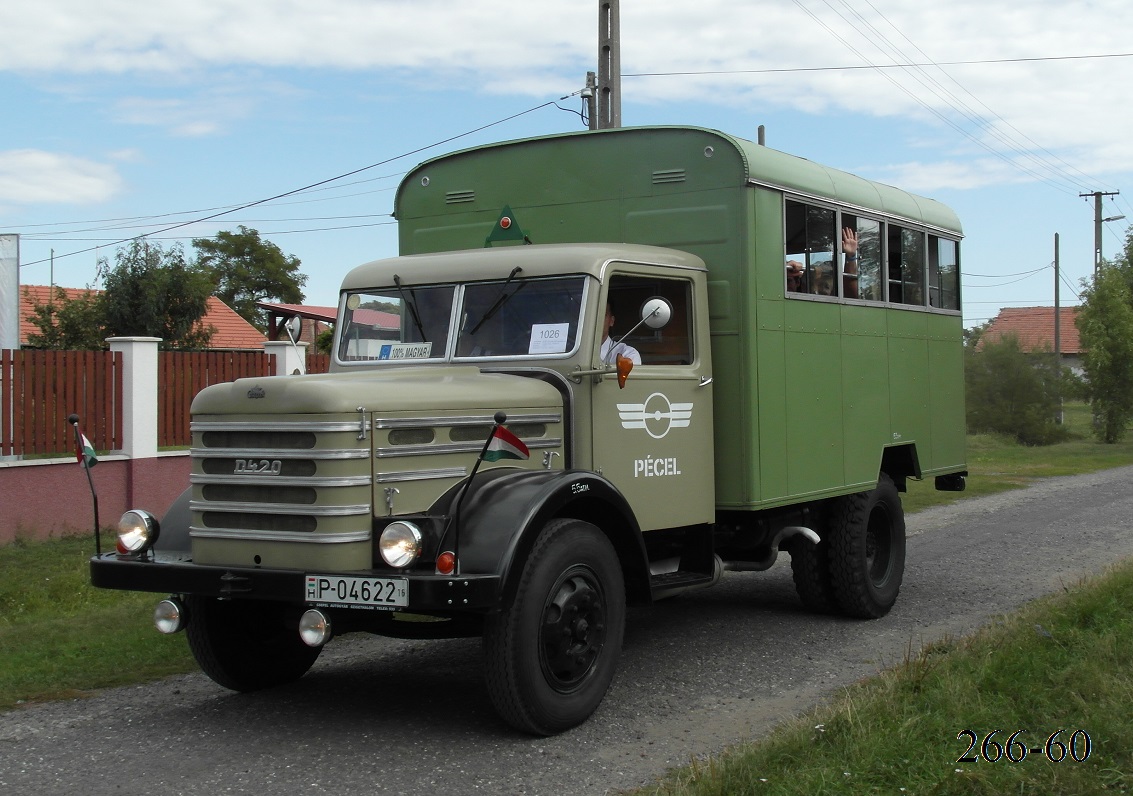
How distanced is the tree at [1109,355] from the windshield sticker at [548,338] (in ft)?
105

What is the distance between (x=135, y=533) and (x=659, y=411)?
2.83 metres

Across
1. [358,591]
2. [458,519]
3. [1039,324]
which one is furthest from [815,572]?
[1039,324]

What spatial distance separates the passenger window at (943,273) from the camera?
10133 millimetres

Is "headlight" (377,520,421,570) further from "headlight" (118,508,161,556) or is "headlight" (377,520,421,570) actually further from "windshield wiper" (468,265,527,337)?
"windshield wiper" (468,265,527,337)

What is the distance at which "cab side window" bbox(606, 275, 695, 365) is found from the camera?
6.88 meters

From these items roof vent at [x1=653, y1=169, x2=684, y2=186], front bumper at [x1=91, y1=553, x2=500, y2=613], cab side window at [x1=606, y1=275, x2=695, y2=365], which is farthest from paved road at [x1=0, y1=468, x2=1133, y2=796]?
roof vent at [x1=653, y1=169, x2=684, y2=186]

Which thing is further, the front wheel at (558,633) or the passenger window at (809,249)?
the passenger window at (809,249)

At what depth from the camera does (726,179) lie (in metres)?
7.46

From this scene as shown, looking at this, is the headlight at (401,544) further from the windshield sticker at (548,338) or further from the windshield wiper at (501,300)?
the windshield wiper at (501,300)

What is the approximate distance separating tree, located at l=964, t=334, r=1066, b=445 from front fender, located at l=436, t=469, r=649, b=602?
31638mm

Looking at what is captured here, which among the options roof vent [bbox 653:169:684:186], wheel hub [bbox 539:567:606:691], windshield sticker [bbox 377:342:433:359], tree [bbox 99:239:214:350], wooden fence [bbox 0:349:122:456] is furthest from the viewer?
tree [bbox 99:239:214:350]

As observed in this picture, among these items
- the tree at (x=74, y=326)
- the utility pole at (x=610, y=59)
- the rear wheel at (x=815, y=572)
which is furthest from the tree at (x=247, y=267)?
the rear wheel at (x=815, y=572)

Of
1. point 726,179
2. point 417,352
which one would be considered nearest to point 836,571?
point 726,179

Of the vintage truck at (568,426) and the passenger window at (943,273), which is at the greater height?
the passenger window at (943,273)
